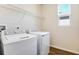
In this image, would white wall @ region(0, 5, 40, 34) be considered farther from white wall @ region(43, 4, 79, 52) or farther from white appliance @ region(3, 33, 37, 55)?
white appliance @ region(3, 33, 37, 55)

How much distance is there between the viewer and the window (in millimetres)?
2781

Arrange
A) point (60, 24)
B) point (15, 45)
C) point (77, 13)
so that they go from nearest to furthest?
point (15, 45) → point (77, 13) → point (60, 24)

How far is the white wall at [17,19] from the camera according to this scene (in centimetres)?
205

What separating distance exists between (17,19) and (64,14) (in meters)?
1.49

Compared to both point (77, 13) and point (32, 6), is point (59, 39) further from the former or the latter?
point (32, 6)

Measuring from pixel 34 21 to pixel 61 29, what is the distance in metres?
0.92

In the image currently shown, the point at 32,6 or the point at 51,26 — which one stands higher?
the point at 32,6

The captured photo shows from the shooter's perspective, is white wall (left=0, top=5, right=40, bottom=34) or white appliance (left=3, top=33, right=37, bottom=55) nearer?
white appliance (left=3, top=33, right=37, bottom=55)

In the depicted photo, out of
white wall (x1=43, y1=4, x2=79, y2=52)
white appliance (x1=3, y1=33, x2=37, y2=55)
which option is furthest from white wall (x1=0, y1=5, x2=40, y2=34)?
white appliance (x1=3, y1=33, x2=37, y2=55)

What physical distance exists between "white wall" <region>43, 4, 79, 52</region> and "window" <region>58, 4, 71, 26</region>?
0.34ft

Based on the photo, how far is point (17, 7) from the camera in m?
2.30

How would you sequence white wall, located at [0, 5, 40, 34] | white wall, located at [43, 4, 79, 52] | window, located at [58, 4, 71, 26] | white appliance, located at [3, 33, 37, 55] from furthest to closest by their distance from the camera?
1. window, located at [58, 4, 71, 26]
2. white wall, located at [43, 4, 79, 52]
3. white wall, located at [0, 5, 40, 34]
4. white appliance, located at [3, 33, 37, 55]

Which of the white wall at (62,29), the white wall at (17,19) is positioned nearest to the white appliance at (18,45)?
the white wall at (17,19)

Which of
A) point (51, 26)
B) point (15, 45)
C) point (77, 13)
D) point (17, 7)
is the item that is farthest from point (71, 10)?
point (15, 45)
